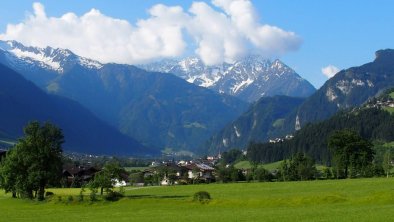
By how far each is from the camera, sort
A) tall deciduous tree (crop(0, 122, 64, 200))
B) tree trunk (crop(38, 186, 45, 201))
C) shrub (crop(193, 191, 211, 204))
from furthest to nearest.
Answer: tall deciduous tree (crop(0, 122, 64, 200)) → tree trunk (crop(38, 186, 45, 201)) → shrub (crop(193, 191, 211, 204))

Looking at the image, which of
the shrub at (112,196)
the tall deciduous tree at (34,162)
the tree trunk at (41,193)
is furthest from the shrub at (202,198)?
the tall deciduous tree at (34,162)

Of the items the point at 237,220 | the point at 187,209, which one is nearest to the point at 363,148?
the point at 187,209

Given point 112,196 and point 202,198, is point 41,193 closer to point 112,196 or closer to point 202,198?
point 112,196

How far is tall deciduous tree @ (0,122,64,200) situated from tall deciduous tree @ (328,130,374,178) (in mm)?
87045

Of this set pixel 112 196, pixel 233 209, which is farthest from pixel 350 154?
pixel 233 209

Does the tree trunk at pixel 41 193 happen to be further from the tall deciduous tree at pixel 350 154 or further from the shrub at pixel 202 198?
the tall deciduous tree at pixel 350 154

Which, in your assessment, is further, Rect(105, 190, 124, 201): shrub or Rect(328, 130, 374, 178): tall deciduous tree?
Rect(328, 130, 374, 178): tall deciduous tree

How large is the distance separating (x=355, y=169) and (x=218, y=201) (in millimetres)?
92766

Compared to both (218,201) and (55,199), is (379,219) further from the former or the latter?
(55,199)

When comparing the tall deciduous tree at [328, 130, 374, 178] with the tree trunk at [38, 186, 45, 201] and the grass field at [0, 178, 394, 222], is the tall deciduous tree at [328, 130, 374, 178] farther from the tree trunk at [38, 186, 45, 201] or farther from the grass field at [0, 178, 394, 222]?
the tree trunk at [38, 186, 45, 201]

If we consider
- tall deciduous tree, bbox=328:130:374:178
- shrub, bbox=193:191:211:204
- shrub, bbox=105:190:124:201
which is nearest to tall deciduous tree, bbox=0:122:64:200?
shrub, bbox=105:190:124:201

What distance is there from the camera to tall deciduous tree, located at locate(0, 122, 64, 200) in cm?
11044

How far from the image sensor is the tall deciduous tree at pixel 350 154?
165850 mm

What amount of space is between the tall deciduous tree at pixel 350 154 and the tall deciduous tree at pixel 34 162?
8704 cm
